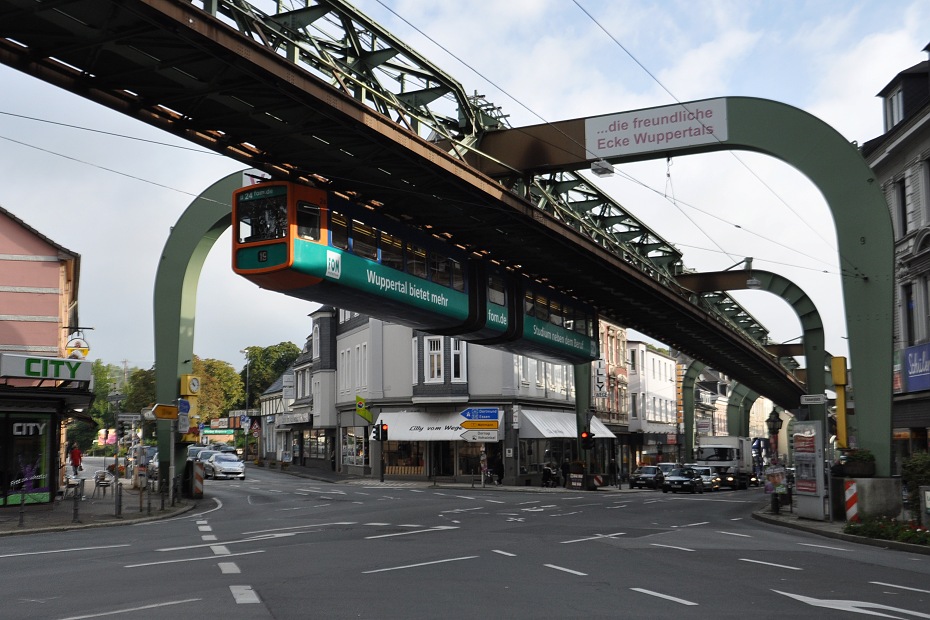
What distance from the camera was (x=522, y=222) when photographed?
2392 cm

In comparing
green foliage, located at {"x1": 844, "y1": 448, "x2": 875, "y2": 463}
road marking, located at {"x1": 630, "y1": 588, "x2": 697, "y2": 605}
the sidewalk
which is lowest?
the sidewalk

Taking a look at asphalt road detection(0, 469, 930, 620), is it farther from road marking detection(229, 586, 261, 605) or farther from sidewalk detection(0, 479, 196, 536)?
sidewalk detection(0, 479, 196, 536)

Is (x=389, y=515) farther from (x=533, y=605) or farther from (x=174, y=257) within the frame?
(x=533, y=605)

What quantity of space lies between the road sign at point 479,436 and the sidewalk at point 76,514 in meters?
21.2

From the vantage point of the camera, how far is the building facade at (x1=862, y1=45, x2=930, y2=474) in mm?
33031

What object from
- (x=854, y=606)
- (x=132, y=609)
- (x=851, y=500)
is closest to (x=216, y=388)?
(x=851, y=500)

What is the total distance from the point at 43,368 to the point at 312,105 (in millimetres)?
15299

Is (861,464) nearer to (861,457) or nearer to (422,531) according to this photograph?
(861,457)

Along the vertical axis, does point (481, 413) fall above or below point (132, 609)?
above

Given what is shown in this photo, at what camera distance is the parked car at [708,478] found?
50.8 m

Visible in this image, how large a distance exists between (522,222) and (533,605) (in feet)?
47.3

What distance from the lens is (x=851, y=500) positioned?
23422 mm

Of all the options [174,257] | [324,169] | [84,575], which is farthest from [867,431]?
[174,257]

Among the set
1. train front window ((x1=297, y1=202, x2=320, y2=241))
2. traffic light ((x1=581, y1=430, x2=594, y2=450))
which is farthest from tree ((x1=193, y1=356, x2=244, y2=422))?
train front window ((x1=297, y1=202, x2=320, y2=241))
